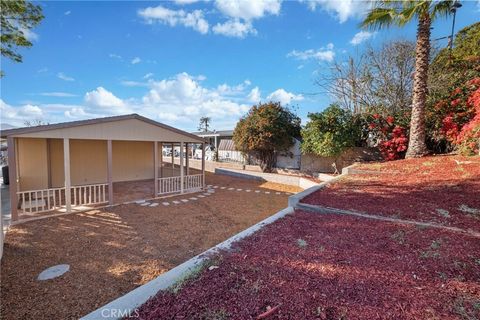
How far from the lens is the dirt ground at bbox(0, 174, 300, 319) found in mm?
2816

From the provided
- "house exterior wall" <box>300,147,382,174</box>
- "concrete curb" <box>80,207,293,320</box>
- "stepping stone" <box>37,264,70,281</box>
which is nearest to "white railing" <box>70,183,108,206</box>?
"stepping stone" <box>37,264,70,281</box>

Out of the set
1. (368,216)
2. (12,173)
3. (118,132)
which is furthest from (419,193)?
(12,173)

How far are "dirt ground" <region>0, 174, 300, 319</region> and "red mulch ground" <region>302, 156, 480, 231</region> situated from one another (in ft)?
7.83

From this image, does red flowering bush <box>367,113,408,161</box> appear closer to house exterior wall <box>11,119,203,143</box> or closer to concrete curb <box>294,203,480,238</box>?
concrete curb <box>294,203,480,238</box>

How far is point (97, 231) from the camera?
5.04 m

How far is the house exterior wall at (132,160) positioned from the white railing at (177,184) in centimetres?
284

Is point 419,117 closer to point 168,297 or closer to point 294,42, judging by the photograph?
point 294,42

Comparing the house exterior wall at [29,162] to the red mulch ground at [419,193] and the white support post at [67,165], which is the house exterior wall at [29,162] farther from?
the red mulch ground at [419,193]

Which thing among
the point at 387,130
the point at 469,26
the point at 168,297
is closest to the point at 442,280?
the point at 168,297

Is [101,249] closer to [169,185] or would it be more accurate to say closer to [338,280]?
[338,280]

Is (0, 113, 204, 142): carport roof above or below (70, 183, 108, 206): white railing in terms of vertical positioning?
above

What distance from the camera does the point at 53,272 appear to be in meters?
3.40

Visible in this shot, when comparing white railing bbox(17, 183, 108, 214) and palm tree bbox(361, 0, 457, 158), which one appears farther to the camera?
palm tree bbox(361, 0, 457, 158)

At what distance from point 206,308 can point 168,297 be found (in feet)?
1.35
